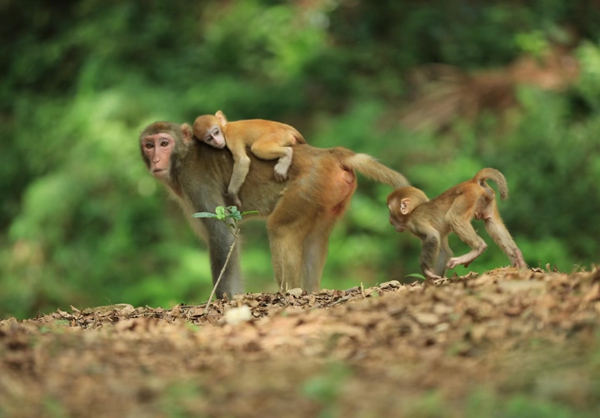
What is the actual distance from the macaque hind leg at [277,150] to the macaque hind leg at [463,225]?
162cm

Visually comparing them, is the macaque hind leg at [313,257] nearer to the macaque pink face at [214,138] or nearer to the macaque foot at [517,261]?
the macaque pink face at [214,138]

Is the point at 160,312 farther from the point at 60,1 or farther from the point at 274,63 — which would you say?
the point at 60,1

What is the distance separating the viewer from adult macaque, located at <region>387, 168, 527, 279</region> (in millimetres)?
6441

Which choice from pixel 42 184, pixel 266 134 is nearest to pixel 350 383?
pixel 266 134

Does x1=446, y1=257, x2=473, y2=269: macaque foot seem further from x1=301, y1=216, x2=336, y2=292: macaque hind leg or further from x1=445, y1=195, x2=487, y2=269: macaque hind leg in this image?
x1=301, y1=216, x2=336, y2=292: macaque hind leg

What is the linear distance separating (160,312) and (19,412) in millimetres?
2922

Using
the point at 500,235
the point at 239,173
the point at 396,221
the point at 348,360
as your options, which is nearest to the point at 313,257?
the point at 239,173

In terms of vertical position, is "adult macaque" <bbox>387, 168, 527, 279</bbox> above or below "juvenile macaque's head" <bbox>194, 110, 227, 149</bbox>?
below

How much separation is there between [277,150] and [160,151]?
102 centimetres

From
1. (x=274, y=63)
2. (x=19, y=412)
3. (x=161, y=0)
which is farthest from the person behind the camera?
(x=161, y=0)

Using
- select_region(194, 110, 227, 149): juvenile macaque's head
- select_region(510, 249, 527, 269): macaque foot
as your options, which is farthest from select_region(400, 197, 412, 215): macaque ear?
select_region(194, 110, 227, 149): juvenile macaque's head

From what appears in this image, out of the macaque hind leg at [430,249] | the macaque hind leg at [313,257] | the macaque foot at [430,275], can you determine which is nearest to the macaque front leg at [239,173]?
the macaque hind leg at [313,257]

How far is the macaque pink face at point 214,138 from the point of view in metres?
7.68

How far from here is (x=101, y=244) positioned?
1343 centimetres
